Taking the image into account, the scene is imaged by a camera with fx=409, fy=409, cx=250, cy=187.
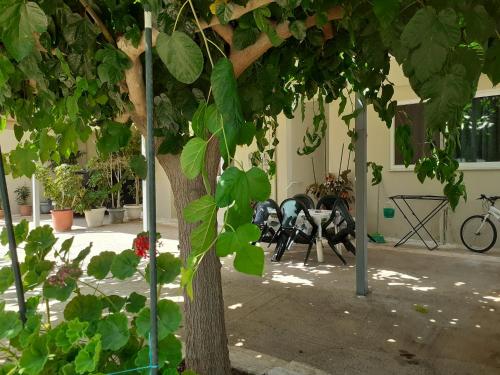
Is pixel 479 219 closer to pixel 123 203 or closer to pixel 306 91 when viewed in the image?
pixel 306 91

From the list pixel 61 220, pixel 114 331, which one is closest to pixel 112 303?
pixel 114 331

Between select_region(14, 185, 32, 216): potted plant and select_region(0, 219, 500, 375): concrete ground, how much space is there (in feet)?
29.8

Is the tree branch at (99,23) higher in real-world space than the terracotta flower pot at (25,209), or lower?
higher

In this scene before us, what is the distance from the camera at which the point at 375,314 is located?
3492mm

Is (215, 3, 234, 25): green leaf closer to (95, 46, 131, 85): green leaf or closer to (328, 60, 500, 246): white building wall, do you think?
(95, 46, 131, 85): green leaf

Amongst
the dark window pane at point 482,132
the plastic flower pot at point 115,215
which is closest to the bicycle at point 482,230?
the dark window pane at point 482,132

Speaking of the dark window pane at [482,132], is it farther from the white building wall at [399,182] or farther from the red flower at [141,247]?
the red flower at [141,247]

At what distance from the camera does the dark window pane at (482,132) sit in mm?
6262

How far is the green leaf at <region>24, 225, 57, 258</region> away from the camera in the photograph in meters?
1.61

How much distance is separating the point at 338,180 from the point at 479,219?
2.38 metres

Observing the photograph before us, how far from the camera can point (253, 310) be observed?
3629mm

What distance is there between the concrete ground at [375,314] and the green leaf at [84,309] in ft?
4.54

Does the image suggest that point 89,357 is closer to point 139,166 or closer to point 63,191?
point 139,166

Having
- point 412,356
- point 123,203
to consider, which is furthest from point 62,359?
point 123,203
